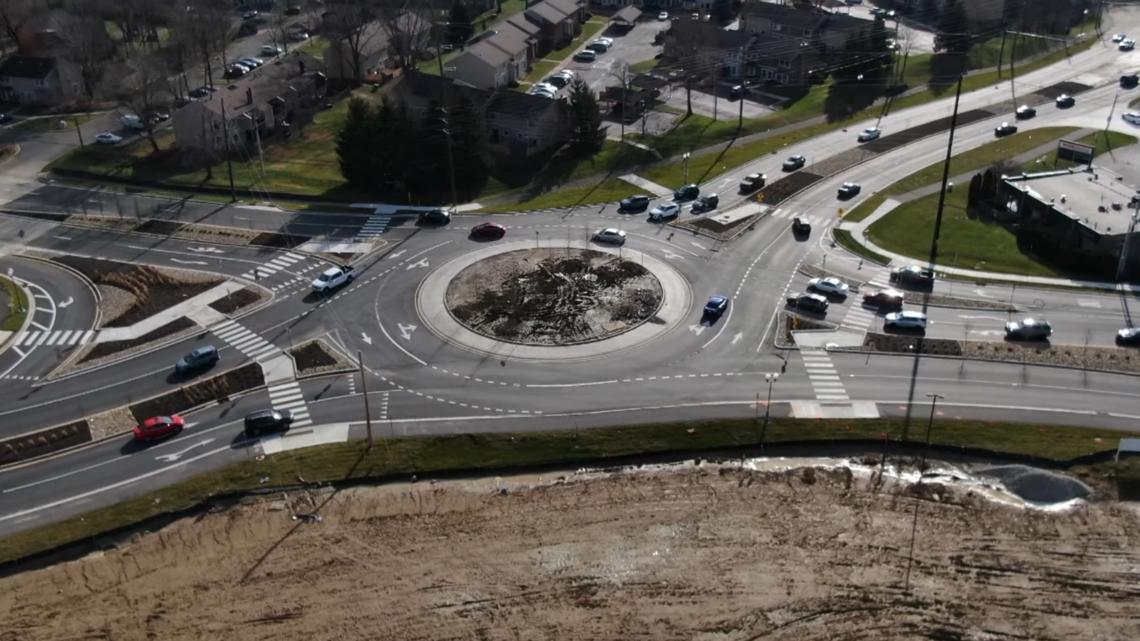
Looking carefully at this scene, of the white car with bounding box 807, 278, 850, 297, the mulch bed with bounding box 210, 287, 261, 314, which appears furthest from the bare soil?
the mulch bed with bounding box 210, 287, 261, 314

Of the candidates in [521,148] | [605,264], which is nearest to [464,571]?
[605,264]

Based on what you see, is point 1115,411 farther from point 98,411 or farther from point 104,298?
point 104,298

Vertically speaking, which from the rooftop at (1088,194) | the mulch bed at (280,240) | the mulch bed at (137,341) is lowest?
the mulch bed at (137,341)

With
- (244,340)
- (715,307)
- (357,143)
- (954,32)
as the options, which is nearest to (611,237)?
(715,307)

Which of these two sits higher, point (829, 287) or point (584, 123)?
point (584, 123)

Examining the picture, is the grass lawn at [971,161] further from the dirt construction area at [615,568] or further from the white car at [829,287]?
the dirt construction area at [615,568]

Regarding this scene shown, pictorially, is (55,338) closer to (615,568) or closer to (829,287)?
(615,568)

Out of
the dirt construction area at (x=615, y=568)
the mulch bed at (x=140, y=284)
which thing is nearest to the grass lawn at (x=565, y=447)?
the dirt construction area at (x=615, y=568)
